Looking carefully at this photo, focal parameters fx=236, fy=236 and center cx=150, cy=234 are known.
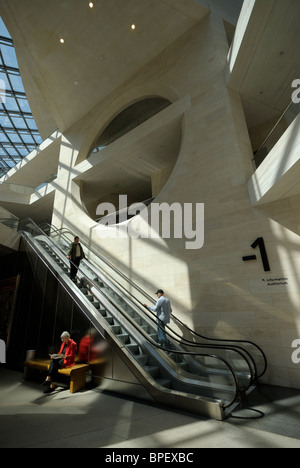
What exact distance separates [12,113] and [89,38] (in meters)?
14.1

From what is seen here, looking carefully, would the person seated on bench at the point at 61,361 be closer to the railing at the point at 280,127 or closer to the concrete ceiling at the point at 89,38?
the railing at the point at 280,127

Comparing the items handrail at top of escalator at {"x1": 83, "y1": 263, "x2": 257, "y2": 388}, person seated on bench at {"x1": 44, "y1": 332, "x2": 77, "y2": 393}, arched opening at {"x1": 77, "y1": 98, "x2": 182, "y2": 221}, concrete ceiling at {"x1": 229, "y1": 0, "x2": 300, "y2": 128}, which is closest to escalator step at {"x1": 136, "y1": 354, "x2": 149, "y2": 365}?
handrail at top of escalator at {"x1": 83, "y1": 263, "x2": 257, "y2": 388}

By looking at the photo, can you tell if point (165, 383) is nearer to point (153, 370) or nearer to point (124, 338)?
point (153, 370)

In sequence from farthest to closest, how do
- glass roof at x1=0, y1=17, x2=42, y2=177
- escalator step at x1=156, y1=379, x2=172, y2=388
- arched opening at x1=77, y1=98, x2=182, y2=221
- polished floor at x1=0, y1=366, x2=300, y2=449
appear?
glass roof at x1=0, y1=17, x2=42, y2=177 → arched opening at x1=77, y1=98, x2=182, y2=221 → escalator step at x1=156, y1=379, x2=172, y2=388 → polished floor at x1=0, y1=366, x2=300, y2=449

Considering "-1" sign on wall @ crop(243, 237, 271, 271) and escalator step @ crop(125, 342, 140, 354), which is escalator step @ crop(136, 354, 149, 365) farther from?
"-1" sign on wall @ crop(243, 237, 271, 271)

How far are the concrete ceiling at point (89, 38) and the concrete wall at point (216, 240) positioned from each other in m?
0.95

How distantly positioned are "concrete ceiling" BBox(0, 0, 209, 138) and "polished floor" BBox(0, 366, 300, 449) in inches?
576

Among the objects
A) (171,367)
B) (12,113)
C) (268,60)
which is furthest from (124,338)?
(12,113)

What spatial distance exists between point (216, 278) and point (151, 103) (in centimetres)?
1224

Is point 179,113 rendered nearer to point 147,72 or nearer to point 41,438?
point 147,72

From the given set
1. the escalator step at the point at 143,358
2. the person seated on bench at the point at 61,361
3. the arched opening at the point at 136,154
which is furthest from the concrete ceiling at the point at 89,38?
the person seated on bench at the point at 61,361

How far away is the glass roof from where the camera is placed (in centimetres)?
1755

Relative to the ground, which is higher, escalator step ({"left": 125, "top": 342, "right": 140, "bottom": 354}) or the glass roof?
the glass roof
